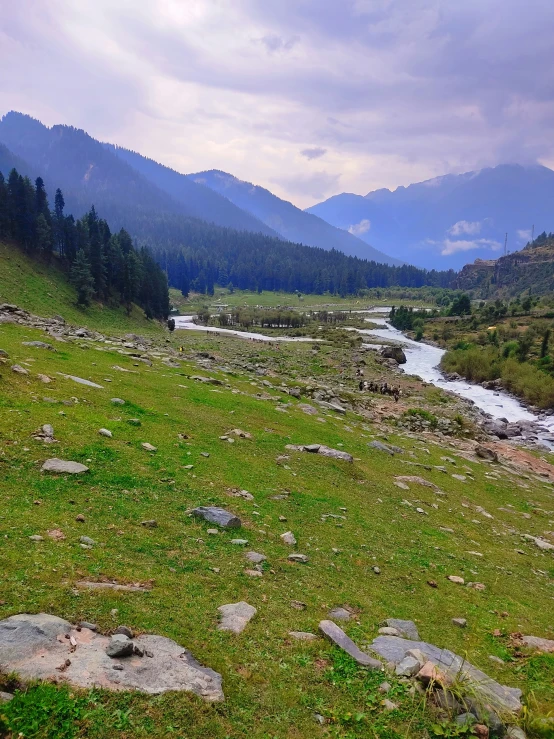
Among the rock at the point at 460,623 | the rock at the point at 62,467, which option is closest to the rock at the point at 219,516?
the rock at the point at 62,467

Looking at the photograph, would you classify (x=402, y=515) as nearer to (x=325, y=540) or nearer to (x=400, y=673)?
Answer: (x=325, y=540)

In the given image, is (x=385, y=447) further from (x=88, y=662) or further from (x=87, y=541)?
(x=88, y=662)

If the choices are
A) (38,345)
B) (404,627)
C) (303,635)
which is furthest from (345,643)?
(38,345)

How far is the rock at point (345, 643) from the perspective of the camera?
7.17 metres

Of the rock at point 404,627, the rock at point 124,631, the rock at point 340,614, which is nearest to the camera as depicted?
the rock at point 124,631

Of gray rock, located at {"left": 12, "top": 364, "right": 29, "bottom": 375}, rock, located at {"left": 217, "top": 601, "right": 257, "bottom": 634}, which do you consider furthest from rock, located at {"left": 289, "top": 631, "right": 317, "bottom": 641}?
gray rock, located at {"left": 12, "top": 364, "right": 29, "bottom": 375}

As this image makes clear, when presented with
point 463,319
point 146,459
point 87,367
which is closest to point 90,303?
point 87,367

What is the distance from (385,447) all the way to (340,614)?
17.0 meters

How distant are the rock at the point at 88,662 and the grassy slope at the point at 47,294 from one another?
218 feet

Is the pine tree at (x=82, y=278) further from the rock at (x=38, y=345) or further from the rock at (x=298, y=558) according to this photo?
the rock at (x=298, y=558)

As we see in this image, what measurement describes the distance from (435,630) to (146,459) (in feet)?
30.4

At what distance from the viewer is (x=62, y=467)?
11.5 metres

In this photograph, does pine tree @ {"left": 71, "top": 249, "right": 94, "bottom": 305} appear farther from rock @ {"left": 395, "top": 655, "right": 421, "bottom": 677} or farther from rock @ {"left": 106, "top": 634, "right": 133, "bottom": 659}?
rock @ {"left": 395, "top": 655, "right": 421, "bottom": 677}

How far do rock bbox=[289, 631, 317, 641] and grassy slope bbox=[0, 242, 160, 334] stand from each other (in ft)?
219
